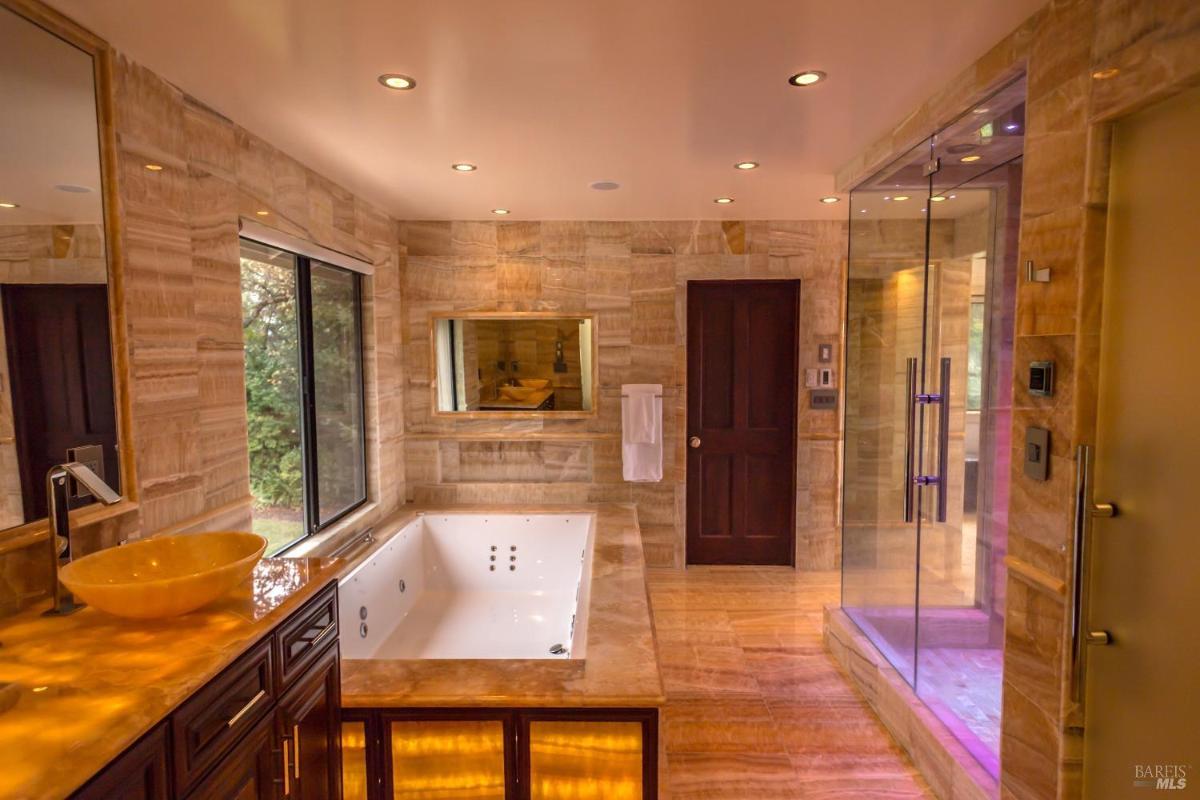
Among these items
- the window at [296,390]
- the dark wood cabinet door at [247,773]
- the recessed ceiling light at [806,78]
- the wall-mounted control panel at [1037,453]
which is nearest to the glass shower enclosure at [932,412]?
the recessed ceiling light at [806,78]

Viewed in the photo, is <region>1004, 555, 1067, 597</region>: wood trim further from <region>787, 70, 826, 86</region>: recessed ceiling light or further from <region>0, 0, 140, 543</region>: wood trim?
<region>0, 0, 140, 543</region>: wood trim

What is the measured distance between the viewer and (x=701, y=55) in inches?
76.5

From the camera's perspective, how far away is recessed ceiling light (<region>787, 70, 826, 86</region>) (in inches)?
81.6

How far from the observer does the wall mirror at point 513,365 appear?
175 inches

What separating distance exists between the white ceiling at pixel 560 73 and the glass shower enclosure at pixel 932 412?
45cm

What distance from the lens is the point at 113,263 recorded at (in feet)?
6.07

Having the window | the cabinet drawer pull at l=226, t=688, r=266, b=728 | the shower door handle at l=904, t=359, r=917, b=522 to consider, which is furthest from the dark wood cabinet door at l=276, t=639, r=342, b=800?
the shower door handle at l=904, t=359, r=917, b=522

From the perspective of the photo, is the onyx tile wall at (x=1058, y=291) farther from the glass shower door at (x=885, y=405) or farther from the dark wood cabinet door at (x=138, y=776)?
the dark wood cabinet door at (x=138, y=776)

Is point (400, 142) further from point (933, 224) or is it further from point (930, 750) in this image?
point (930, 750)

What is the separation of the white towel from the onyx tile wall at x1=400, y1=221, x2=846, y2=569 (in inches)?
4.6

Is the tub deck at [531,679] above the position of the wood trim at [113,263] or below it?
below

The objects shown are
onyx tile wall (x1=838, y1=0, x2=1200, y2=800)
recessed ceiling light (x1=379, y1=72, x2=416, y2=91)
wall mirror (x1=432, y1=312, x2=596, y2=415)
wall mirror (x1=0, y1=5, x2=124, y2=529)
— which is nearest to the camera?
onyx tile wall (x1=838, y1=0, x2=1200, y2=800)

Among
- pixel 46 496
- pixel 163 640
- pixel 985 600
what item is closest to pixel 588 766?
pixel 163 640

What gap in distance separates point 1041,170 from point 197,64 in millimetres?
2494
